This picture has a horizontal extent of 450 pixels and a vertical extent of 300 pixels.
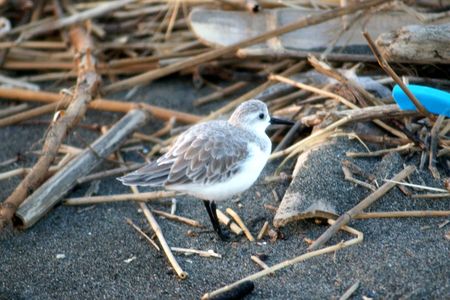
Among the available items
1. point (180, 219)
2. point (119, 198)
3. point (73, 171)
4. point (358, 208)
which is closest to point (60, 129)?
point (73, 171)

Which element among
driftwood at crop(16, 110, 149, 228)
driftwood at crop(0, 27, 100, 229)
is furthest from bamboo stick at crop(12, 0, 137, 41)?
driftwood at crop(16, 110, 149, 228)

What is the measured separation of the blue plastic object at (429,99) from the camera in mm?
4148

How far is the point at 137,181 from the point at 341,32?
6.90 ft

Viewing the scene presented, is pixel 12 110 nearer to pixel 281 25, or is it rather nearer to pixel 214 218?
pixel 281 25

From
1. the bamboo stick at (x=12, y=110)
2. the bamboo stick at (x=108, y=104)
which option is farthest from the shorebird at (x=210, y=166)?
the bamboo stick at (x=12, y=110)

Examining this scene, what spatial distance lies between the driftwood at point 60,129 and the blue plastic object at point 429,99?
7.06 ft

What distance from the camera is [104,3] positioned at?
657cm

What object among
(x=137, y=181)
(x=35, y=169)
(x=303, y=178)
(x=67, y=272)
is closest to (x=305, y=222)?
(x=303, y=178)

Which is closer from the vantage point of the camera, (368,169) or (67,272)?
(67,272)

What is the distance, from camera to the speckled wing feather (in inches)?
157

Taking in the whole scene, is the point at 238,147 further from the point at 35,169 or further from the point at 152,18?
the point at 152,18

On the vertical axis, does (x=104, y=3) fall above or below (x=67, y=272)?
above

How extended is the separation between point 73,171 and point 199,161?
107 cm

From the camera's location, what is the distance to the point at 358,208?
3887mm
